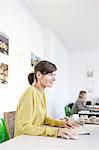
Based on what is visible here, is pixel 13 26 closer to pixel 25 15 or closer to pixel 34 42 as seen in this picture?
pixel 25 15

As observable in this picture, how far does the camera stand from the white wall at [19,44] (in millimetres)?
3516

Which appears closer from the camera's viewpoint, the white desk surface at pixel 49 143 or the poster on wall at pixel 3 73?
the white desk surface at pixel 49 143

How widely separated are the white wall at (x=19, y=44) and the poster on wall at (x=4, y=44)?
0.24 ft

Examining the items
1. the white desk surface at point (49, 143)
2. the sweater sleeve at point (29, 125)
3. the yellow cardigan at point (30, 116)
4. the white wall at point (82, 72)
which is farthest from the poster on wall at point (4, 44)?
the white wall at point (82, 72)

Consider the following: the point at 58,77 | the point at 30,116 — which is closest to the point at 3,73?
the point at 30,116

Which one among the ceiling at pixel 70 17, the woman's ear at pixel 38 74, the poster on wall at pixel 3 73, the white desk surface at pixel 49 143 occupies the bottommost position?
the white desk surface at pixel 49 143

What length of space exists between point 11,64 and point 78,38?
11.6 feet

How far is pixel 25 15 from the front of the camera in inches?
176

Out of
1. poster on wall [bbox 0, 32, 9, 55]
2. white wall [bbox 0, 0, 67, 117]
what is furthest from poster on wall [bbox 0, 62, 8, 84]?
poster on wall [bbox 0, 32, 9, 55]

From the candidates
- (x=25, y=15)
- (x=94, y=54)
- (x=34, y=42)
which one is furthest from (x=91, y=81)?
(x=25, y=15)

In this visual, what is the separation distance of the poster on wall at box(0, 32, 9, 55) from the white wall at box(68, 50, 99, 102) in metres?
5.20

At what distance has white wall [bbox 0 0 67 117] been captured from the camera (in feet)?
11.5

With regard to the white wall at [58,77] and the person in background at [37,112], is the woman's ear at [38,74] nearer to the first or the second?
the person in background at [37,112]

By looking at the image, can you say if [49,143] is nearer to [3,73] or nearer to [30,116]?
[30,116]
